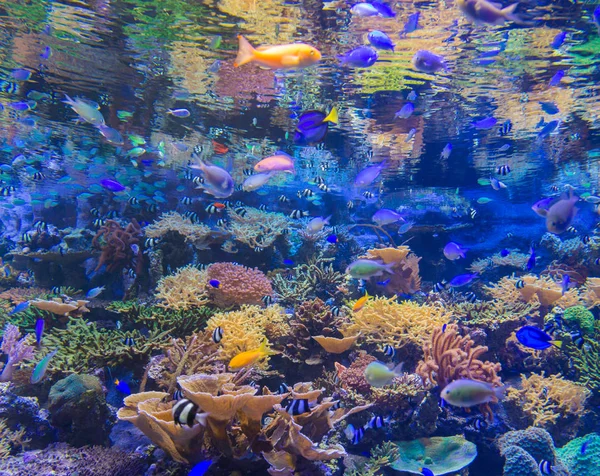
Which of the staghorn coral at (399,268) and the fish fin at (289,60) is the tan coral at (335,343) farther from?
the fish fin at (289,60)

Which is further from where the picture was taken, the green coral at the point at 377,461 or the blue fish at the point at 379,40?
the blue fish at the point at 379,40

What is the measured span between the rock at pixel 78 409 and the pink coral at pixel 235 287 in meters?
2.96

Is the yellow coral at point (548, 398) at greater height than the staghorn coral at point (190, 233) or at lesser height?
lesser

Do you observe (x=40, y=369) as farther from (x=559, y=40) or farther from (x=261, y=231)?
(x=559, y=40)

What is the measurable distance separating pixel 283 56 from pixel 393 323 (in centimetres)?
483

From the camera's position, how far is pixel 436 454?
4934mm

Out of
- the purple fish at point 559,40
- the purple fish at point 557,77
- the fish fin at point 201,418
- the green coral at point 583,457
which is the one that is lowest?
the green coral at point 583,457

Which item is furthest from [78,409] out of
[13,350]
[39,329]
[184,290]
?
[184,290]

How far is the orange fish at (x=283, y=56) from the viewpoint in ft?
11.1

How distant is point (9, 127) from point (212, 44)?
1537 cm

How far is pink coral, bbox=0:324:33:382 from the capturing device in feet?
16.3

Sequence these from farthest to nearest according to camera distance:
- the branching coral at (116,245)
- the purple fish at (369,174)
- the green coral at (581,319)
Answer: the branching coral at (116,245) < the purple fish at (369,174) < the green coral at (581,319)

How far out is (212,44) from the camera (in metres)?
9.52

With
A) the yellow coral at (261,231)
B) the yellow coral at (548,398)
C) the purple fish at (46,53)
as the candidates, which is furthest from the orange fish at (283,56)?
the purple fish at (46,53)
